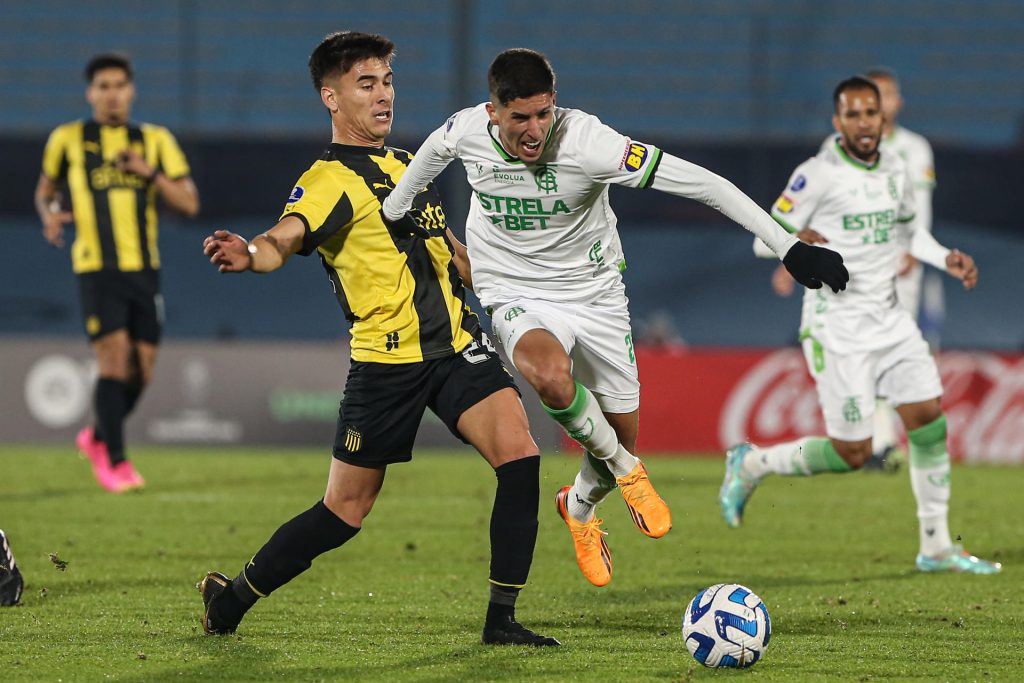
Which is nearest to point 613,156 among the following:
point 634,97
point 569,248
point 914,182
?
point 569,248

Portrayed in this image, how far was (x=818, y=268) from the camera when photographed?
4754mm

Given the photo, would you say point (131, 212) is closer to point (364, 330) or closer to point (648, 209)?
point (364, 330)

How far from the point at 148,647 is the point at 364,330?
4.04 ft

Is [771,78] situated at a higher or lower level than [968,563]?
higher

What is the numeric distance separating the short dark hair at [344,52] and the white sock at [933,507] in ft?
11.3

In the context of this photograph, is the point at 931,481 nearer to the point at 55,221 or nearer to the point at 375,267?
the point at 375,267

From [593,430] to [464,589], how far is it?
4.23 feet

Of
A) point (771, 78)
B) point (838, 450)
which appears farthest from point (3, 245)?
point (838, 450)

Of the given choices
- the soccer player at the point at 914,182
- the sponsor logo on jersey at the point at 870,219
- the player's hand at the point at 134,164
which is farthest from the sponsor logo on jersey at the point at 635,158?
the player's hand at the point at 134,164

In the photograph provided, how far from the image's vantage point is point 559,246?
18.0 ft

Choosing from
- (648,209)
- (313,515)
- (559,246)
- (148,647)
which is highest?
(648,209)

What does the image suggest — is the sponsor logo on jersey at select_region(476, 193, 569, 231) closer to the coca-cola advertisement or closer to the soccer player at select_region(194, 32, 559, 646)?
the soccer player at select_region(194, 32, 559, 646)

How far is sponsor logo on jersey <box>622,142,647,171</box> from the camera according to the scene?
4.98 metres

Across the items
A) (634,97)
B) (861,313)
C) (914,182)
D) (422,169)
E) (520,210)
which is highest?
(634,97)
